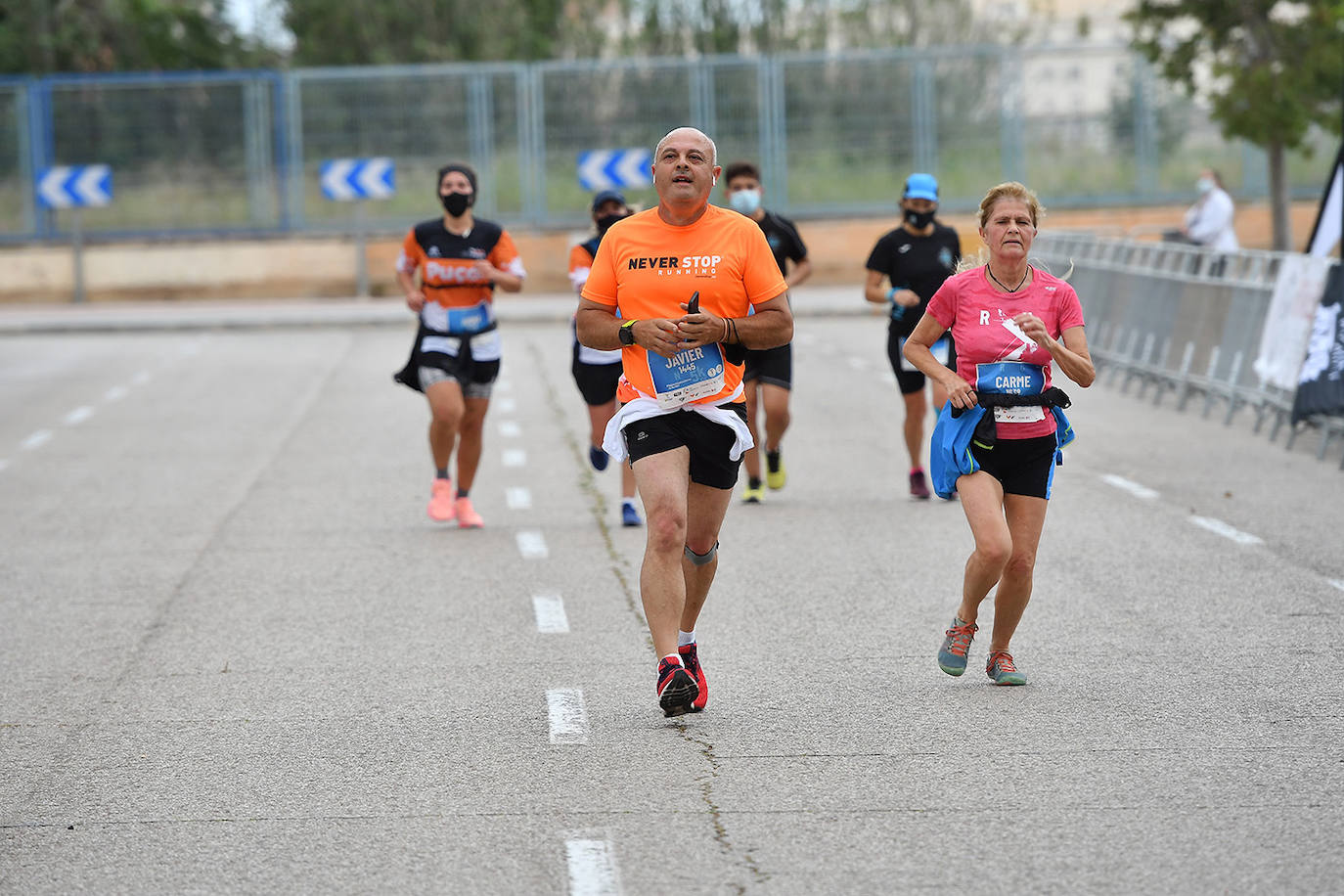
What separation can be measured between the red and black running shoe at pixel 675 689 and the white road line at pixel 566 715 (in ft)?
0.94

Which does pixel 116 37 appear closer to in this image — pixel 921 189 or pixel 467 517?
pixel 921 189

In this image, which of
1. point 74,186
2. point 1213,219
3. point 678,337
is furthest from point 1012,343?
point 74,186

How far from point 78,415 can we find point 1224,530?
11.0m

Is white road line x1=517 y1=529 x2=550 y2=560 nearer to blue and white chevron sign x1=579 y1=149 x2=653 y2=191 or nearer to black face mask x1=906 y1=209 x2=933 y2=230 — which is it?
black face mask x1=906 y1=209 x2=933 y2=230

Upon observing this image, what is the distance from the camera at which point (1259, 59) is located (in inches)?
1040

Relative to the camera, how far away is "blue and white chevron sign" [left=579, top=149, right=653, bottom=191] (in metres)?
33.0

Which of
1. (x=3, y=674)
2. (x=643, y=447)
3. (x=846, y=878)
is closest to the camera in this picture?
(x=846, y=878)

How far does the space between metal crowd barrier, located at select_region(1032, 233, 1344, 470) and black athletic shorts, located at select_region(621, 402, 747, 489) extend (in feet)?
24.6

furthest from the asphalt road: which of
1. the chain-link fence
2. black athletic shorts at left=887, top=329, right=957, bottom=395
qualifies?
the chain-link fence

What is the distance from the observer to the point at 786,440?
14852 millimetres

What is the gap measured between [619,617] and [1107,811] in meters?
3.37

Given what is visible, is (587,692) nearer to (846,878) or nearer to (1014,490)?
(1014,490)

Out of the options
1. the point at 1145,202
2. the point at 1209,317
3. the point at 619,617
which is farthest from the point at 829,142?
the point at 619,617

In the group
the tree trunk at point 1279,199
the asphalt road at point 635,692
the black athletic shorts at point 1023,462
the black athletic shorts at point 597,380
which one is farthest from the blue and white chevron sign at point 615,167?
the black athletic shorts at point 1023,462
